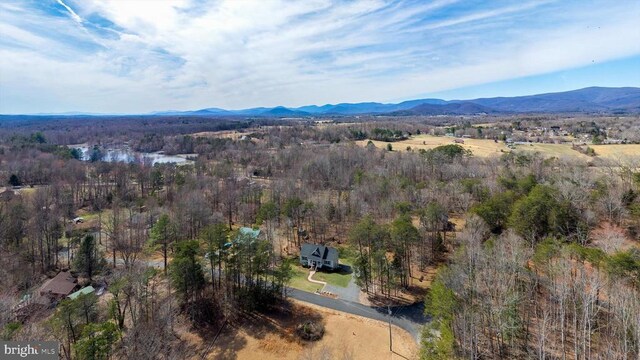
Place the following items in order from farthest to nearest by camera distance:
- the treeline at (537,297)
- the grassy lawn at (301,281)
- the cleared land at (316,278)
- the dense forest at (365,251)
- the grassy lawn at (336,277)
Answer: the grassy lawn at (336,277)
the cleared land at (316,278)
the grassy lawn at (301,281)
the dense forest at (365,251)
the treeline at (537,297)

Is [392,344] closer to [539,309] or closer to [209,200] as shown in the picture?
[539,309]

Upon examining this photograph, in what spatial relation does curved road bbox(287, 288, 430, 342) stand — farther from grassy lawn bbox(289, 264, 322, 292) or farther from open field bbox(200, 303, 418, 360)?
grassy lawn bbox(289, 264, 322, 292)

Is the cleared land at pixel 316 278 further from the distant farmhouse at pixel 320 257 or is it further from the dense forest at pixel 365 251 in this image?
the dense forest at pixel 365 251

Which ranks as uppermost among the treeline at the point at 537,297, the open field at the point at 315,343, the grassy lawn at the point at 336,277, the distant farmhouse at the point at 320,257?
the treeline at the point at 537,297

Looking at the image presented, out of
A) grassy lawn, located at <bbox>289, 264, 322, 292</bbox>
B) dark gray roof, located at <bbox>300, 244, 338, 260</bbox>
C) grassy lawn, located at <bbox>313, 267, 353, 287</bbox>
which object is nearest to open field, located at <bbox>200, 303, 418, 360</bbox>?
grassy lawn, located at <bbox>289, 264, 322, 292</bbox>

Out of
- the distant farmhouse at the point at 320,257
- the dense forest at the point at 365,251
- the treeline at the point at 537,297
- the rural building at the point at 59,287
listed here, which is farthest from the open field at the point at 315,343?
the rural building at the point at 59,287

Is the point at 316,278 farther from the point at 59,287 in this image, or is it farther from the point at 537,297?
the point at 59,287

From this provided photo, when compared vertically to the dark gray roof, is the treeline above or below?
above
